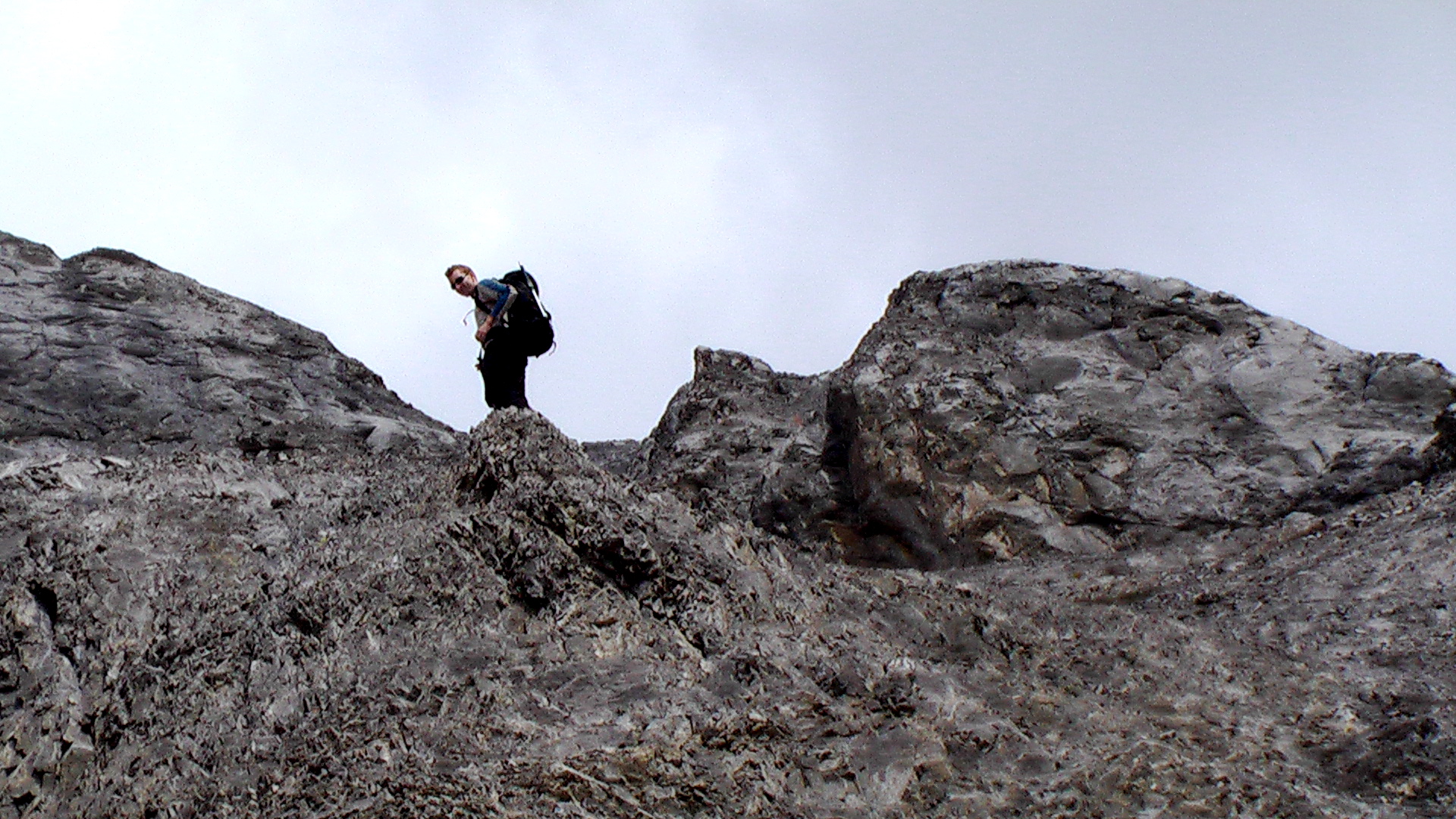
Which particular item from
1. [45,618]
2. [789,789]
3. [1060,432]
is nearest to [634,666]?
[789,789]

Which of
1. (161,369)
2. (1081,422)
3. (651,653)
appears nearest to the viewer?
(651,653)

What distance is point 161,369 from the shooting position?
1157cm

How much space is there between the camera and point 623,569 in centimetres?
568

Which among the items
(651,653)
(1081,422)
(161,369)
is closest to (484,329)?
(161,369)

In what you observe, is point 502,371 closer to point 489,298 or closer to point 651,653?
point 489,298

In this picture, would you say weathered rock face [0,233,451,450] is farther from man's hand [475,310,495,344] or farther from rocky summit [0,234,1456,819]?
rocky summit [0,234,1456,819]

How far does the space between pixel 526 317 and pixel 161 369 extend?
11.2 ft

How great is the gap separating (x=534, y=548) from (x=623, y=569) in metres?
0.37

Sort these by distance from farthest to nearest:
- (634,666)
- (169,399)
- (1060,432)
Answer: (169,399), (1060,432), (634,666)

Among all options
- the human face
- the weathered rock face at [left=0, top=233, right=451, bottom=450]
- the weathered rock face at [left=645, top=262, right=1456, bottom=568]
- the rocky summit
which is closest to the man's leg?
the human face

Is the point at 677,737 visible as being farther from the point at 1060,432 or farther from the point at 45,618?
the point at 1060,432

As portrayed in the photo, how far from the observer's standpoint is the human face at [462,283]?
34.4ft

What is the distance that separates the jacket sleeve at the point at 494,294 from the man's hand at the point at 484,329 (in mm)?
30

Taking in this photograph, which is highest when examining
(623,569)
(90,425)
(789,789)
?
(90,425)
